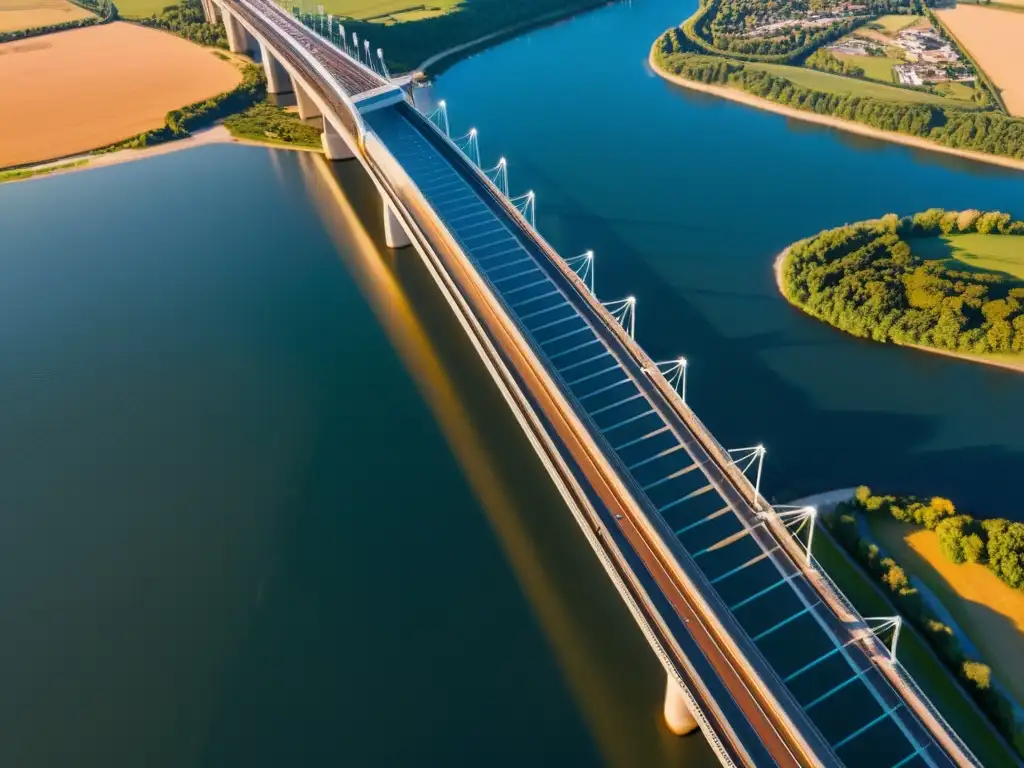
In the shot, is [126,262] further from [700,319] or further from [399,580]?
[700,319]

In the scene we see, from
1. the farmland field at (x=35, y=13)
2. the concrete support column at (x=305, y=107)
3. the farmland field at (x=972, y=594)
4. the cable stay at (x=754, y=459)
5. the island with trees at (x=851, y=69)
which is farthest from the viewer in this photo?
the farmland field at (x=35, y=13)

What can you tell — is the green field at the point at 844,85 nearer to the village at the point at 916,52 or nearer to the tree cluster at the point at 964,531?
the village at the point at 916,52

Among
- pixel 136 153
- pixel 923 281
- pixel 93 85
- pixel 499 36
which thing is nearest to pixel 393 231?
pixel 136 153

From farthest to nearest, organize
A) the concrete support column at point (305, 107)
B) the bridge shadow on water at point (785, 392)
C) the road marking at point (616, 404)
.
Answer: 1. the concrete support column at point (305, 107)
2. the bridge shadow on water at point (785, 392)
3. the road marking at point (616, 404)

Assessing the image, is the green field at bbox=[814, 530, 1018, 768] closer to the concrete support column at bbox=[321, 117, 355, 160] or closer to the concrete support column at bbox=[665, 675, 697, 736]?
the concrete support column at bbox=[665, 675, 697, 736]

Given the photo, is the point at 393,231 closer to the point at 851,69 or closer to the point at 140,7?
the point at 851,69

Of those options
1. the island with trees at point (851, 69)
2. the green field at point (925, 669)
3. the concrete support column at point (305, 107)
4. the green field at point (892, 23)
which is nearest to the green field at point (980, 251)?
the island with trees at point (851, 69)

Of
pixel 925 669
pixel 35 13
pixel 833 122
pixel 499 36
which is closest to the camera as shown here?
pixel 925 669
